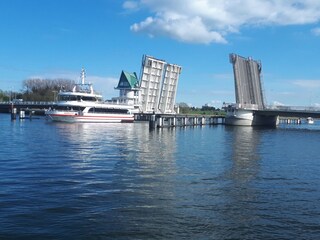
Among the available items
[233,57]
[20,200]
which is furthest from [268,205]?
[233,57]

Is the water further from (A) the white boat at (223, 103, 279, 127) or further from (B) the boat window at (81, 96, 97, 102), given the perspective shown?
(A) the white boat at (223, 103, 279, 127)

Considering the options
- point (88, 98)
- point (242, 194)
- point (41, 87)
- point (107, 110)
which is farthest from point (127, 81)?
point (242, 194)

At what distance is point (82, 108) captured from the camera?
74250 millimetres

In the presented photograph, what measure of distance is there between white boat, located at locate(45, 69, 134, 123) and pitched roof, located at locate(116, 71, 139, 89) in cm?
2313

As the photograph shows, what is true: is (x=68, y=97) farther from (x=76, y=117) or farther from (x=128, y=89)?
(x=128, y=89)

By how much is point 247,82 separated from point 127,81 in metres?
33.4

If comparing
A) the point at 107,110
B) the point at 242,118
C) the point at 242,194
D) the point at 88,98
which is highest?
the point at 88,98

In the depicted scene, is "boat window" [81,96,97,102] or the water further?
"boat window" [81,96,97,102]

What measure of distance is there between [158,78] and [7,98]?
82556 millimetres

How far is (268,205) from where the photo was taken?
14000mm

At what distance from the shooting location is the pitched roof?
346 ft

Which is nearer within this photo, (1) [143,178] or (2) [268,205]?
(2) [268,205]

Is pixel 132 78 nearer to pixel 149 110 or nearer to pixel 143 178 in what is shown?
pixel 149 110

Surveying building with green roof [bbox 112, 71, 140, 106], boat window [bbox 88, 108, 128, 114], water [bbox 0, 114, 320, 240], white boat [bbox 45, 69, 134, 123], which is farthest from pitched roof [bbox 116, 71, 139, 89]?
water [bbox 0, 114, 320, 240]
